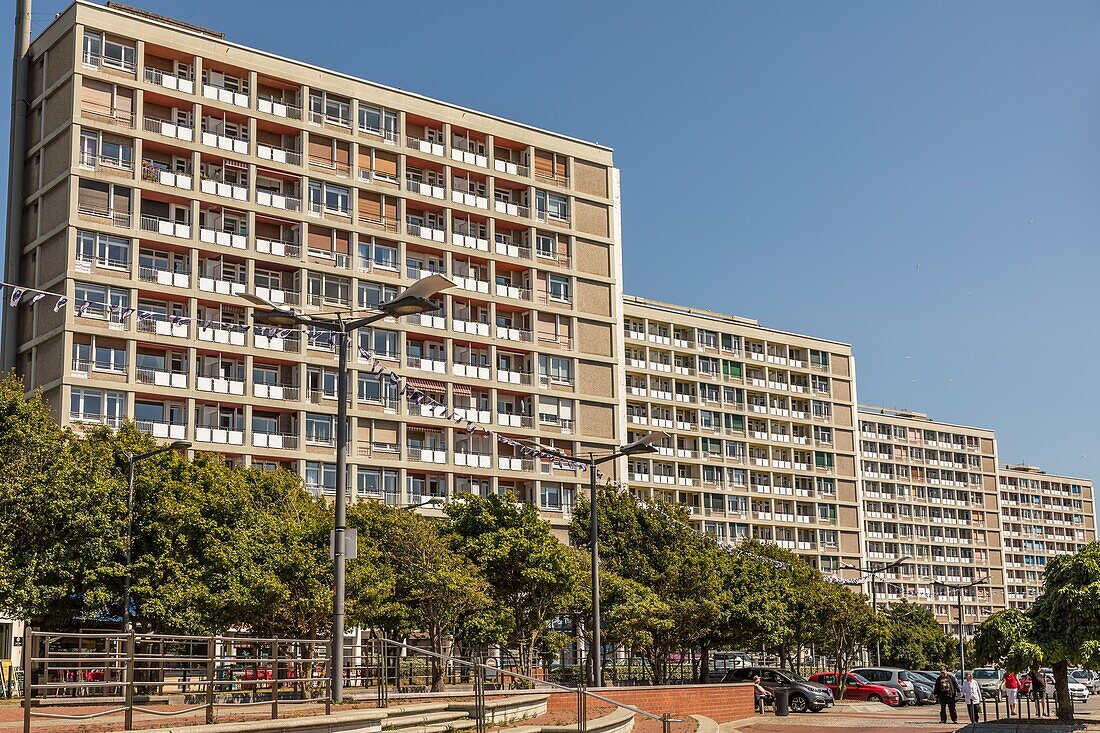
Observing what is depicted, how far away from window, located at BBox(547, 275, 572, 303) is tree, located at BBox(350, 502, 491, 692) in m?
30.4

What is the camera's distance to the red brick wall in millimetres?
29205

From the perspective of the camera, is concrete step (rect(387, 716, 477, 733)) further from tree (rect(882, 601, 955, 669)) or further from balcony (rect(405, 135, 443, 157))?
tree (rect(882, 601, 955, 669))

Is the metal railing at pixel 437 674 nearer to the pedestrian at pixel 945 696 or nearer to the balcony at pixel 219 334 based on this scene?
the pedestrian at pixel 945 696

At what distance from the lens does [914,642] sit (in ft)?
287

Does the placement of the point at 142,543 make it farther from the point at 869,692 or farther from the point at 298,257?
the point at 869,692

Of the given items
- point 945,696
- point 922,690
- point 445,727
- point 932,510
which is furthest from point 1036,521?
point 445,727

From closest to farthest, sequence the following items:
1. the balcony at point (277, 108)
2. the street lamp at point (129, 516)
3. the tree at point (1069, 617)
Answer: the tree at point (1069, 617) → the street lamp at point (129, 516) → the balcony at point (277, 108)

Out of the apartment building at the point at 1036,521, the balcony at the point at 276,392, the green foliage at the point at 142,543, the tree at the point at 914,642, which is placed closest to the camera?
the green foliage at the point at 142,543

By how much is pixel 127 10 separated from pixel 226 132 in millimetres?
6925

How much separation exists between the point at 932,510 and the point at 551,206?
75.2 metres

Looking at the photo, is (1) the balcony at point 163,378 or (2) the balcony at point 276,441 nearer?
(1) the balcony at point 163,378

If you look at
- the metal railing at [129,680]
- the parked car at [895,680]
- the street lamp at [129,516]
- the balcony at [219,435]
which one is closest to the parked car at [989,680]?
the parked car at [895,680]

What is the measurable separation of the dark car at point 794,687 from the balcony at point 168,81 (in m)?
33.7

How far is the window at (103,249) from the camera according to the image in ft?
173
